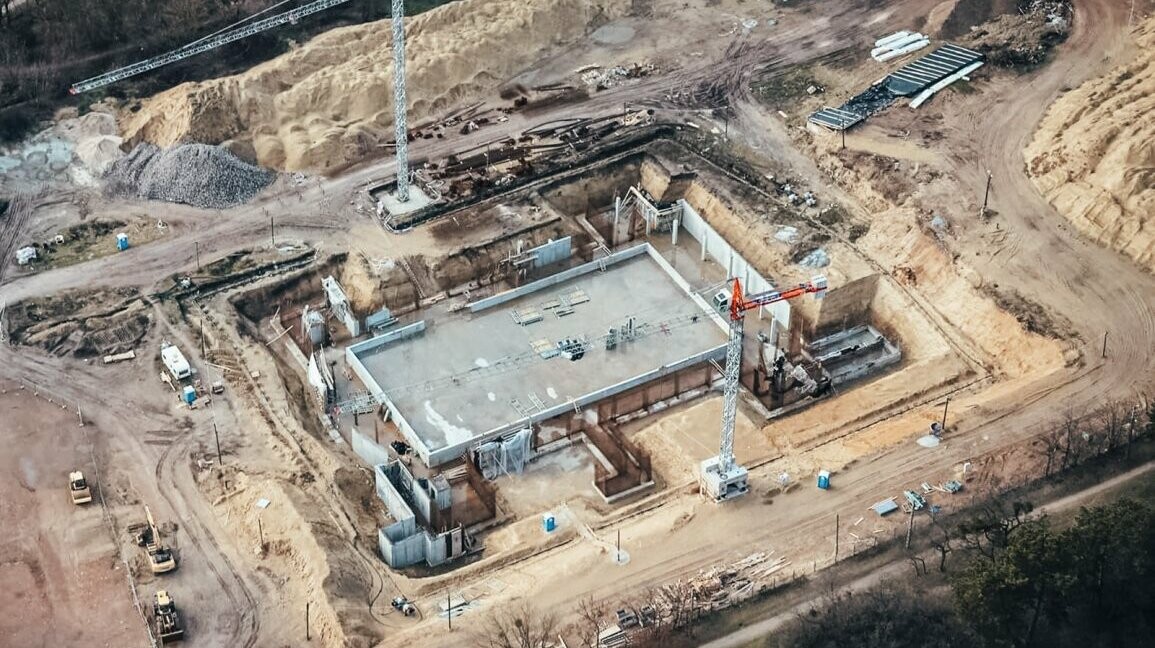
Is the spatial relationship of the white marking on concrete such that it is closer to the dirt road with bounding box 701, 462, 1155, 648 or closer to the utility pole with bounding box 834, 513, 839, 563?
the utility pole with bounding box 834, 513, 839, 563

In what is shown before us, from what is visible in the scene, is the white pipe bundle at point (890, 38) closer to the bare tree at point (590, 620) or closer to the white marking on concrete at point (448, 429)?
the white marking on concrete at point (448, 429)

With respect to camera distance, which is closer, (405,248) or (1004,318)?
(1004,318)

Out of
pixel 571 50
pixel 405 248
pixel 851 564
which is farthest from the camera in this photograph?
pixel 571 50

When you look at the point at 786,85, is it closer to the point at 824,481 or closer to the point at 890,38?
the point at 890,38

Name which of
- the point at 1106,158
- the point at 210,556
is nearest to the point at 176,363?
the point at 210,556

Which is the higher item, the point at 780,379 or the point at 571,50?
the point at 571,50

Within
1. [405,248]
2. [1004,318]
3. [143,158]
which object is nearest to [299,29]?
[143,158]

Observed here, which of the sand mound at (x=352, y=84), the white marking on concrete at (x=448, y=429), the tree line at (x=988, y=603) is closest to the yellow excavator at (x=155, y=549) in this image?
the tree line at (x=988, y=603)

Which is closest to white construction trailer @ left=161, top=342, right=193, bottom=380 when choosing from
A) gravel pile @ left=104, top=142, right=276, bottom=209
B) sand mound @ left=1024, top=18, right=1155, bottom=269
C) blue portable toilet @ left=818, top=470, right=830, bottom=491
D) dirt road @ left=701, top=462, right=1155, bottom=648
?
gravel pile @ left=104, top=142, right=276, bottom=209

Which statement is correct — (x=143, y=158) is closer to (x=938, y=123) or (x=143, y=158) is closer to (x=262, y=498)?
(x=262, y=498)
